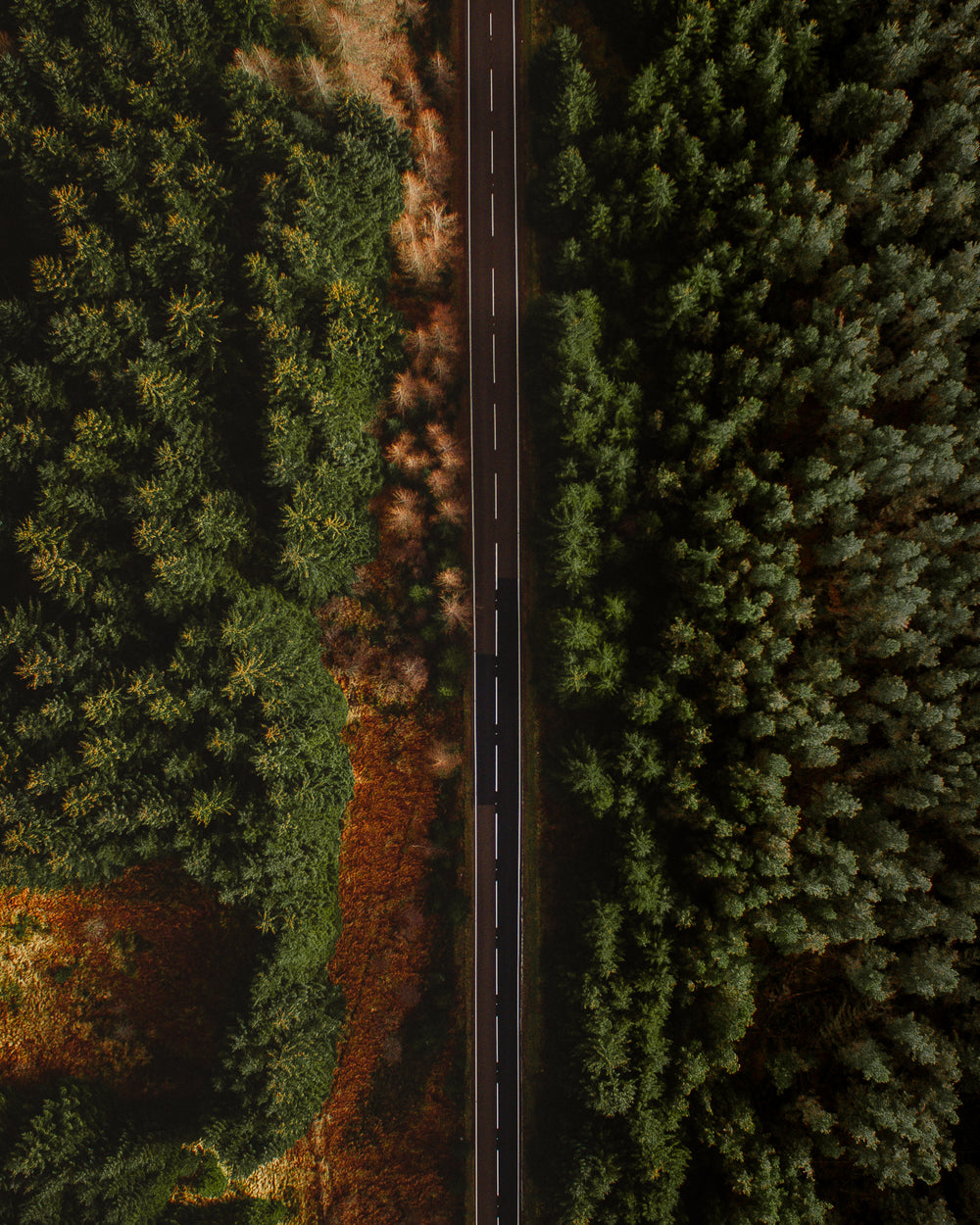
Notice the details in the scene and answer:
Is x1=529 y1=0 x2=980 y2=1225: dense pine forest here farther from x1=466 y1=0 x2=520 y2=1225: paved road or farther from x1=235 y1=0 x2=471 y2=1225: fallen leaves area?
x1=235 y1=0 x2=471 y2=1225: fallen leaves area

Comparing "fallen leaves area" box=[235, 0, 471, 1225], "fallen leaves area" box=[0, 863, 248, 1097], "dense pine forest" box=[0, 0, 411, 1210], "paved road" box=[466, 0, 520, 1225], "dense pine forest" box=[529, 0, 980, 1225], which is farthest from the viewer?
"paved road" box=[466, 0, 520, 1225]

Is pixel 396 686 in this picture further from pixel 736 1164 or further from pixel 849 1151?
pixel 849 1151

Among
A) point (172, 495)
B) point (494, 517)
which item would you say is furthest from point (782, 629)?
point (172, 495)

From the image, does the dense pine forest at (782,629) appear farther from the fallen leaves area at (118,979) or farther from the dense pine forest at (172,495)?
the fallen leaves area at (118,979)

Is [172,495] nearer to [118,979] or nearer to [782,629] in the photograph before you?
[118,979]

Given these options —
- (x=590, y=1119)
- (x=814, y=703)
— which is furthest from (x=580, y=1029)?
(x=814, y=703)

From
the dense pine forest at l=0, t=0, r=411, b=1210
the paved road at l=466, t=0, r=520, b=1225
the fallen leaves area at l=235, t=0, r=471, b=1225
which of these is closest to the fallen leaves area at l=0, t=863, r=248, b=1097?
the dense pine forest at l=0, t=0, r=411, b=1210
